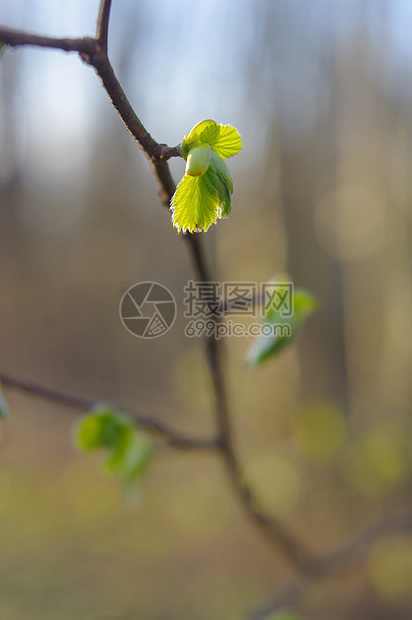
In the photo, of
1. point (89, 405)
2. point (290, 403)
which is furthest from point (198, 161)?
point (290, 403)

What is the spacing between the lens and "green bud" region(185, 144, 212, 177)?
1.10 feet

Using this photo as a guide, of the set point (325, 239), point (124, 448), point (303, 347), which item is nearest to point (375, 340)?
point (303, 347)

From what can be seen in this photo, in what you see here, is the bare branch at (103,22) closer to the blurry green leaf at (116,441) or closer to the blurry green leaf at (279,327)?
the blurry green leaf at (279,327)

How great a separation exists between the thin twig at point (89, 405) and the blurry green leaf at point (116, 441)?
0.02m

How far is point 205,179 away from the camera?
39 centimetres

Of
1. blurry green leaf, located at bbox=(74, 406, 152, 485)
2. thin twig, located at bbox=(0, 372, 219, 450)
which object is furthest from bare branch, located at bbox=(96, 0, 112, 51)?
blurry green leaf, located at bbox=(74, 406, 152, 485)

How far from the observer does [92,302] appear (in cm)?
587

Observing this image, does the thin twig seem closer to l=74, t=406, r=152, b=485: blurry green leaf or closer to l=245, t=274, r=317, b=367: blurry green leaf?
l=74, t=406, r=152, b=485: blurry green leaf

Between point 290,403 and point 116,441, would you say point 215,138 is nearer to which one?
point 116,441

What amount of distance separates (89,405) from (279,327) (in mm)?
279

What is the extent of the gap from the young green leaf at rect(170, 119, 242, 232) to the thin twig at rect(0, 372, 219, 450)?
268 mm

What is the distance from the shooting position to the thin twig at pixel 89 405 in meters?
0.53

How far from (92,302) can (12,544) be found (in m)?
3.33

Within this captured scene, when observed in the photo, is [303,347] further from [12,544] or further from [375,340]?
[12,544]
